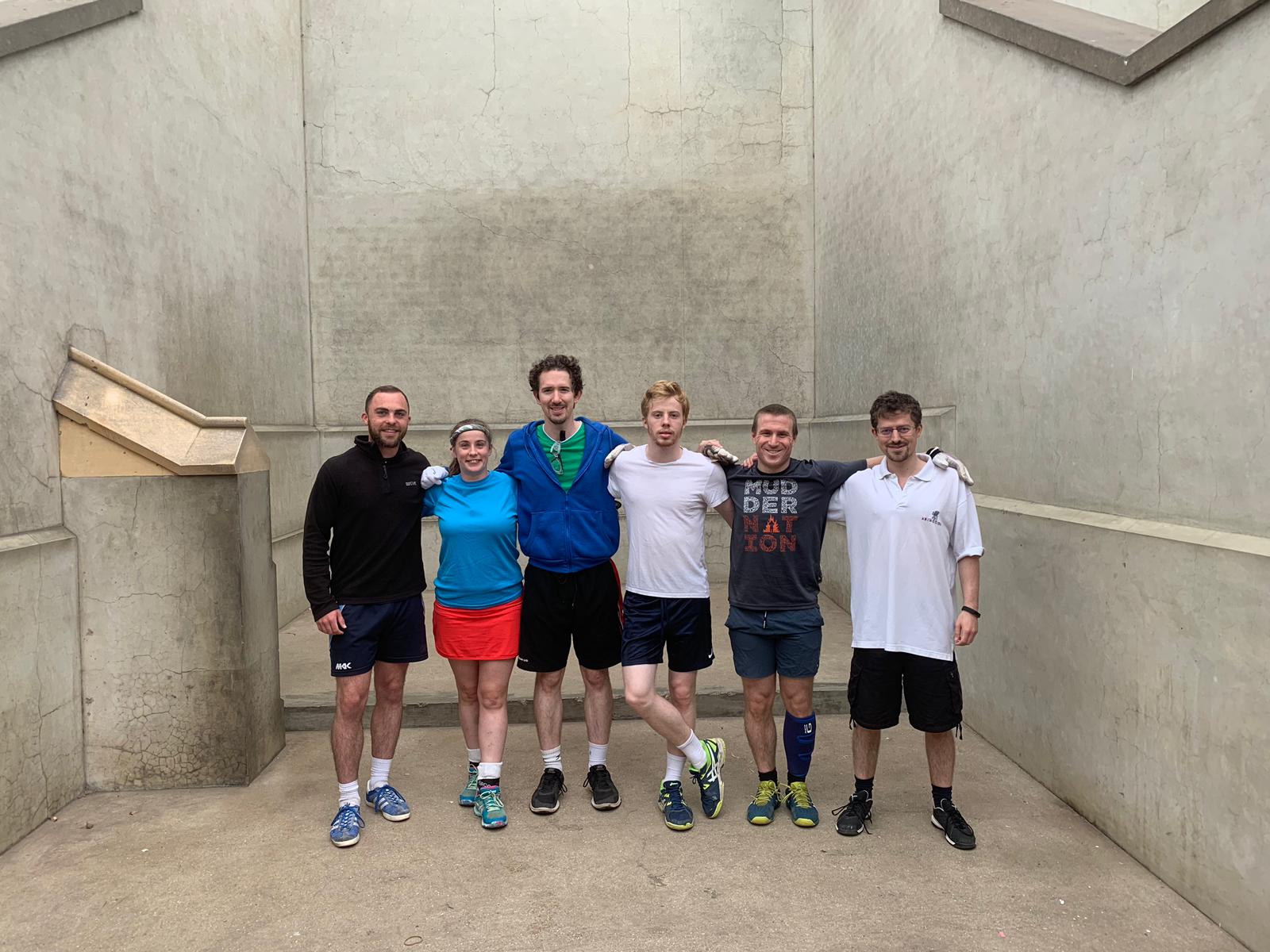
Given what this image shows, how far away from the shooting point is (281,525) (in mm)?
6895

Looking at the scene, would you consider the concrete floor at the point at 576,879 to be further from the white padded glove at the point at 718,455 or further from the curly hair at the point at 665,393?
the curly hair at the point at 665,393

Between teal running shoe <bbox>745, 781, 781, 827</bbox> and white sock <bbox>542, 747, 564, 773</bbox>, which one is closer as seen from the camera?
teal running shoe <bbox>745, 781, 781, 827</bbox>

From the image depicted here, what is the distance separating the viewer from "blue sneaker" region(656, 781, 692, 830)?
3.39 metres

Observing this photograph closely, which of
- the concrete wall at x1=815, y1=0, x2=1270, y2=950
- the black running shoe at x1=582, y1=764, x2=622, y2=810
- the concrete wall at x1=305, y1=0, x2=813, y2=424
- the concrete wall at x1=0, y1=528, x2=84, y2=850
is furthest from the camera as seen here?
the concrete wall at x1=305, y1=0, x2=813, y2=424

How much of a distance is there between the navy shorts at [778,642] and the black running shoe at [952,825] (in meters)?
0.74

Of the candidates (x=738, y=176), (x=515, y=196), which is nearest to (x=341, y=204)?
(x=515, y=196)

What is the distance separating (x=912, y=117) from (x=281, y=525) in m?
5.59

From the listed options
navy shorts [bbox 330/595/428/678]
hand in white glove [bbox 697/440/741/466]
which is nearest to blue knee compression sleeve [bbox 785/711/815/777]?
hand in white glove [bbox 697/440/741/466]

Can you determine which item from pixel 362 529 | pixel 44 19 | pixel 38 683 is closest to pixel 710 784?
pixel 362 529

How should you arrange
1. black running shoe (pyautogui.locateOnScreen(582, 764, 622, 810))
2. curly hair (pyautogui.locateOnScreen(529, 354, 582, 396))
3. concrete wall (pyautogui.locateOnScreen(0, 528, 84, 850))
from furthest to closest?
black running shoe (pyautogui.locateOnScreen(582, 764, 622, 810)), curly hair (pyautogui.locateOnScreen(529, 354, 582, 396)), concrete wall (pyautogui.locateOnScreen(0, 528, 84, 850))

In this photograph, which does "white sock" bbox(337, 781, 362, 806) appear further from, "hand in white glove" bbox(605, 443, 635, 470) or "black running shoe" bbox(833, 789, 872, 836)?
"black running shoe" bbox(833, 789, 872, 836)

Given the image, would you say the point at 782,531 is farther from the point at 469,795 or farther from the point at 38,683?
the point at 38,683

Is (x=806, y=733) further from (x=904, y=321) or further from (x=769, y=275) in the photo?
(x=769, y=275)

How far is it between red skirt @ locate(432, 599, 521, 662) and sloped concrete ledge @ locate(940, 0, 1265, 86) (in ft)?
10.3
